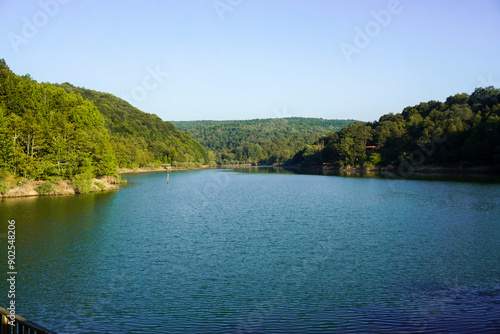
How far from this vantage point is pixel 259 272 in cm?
1513

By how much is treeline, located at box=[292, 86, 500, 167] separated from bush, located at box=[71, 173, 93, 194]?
7220cm

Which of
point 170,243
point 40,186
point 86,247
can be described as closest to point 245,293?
point 170,243

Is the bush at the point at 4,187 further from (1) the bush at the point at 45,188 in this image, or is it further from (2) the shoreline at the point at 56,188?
(1) the bush at the point at 45,188

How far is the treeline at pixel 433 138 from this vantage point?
258 feet

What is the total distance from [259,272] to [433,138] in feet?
291

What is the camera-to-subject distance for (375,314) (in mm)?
11008

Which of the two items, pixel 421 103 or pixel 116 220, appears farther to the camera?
pixel 421 103

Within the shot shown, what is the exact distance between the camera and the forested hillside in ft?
392

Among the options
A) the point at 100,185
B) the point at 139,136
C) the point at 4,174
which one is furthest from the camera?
the point at 139,136

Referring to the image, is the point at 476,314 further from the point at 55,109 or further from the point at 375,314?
the point at 55,109

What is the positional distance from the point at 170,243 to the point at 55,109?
136 ft

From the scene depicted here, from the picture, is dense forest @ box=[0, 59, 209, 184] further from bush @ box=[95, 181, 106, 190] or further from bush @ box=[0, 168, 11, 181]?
bush @ box=[95, 181, 106, 190]

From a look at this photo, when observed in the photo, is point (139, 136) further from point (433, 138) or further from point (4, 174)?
point (4, 174)

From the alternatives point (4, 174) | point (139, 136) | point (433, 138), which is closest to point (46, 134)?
point (4, 174)
